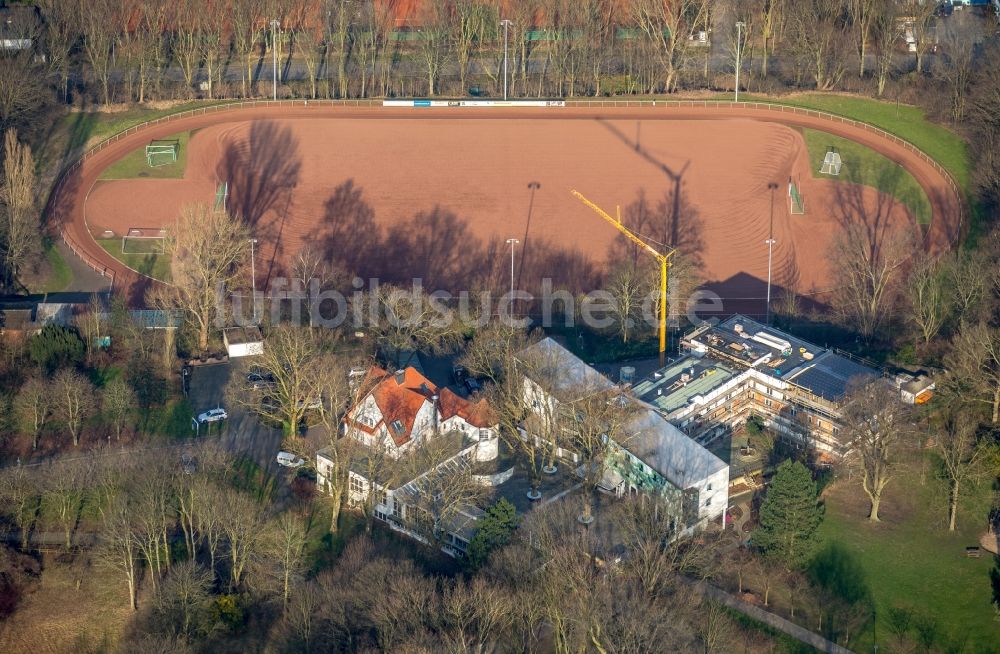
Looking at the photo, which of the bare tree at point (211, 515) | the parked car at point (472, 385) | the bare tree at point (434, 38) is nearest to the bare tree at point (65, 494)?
the bare tree at point (211, 515)

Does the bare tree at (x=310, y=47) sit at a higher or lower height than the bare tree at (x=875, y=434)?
higher

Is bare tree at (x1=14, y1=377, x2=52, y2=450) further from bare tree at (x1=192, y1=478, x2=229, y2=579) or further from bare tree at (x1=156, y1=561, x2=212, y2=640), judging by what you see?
bare tree at (x1=156, y1=561, x2=212, y2=640)

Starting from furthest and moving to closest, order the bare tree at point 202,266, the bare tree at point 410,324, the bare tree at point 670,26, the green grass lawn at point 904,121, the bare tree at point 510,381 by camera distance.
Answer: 1. the bare tree at point 670,26
2. the green grass lawn at point 904,121
3. the bare tree at point 202,266
4. the bare tree at point 410,324
5. the bare tree at point 510,381

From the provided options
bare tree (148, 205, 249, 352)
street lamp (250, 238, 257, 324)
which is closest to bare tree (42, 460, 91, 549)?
bare tree (148, 205, 249, 352)

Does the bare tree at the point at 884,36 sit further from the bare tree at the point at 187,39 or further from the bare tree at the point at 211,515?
the bare tree at the point at 211,515

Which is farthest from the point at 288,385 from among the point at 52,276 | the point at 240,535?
the point at 52,276

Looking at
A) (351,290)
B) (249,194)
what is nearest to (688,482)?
(351,290)

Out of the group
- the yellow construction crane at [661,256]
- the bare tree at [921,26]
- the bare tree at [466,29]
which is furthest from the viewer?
the bare tree at [466,29]

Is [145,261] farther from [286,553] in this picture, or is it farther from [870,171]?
[870,171]
